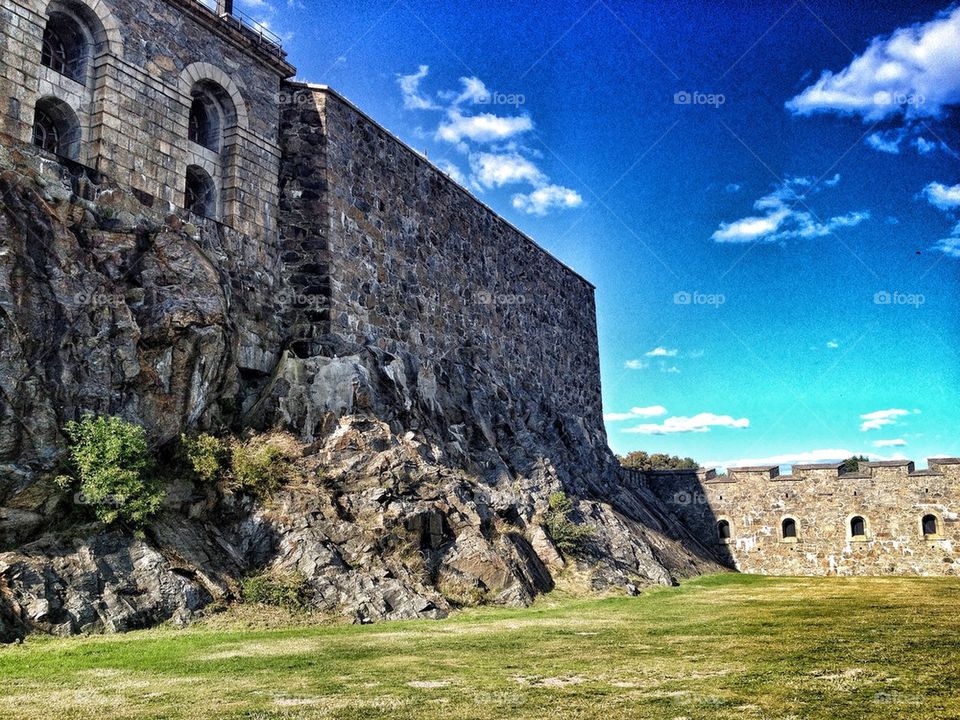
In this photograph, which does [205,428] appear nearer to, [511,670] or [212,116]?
[212,116]

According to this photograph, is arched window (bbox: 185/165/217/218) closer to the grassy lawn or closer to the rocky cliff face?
the rocky cliff face

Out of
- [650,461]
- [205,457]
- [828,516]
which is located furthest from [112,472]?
[650,461]

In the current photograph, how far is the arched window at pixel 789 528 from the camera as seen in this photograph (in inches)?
1425

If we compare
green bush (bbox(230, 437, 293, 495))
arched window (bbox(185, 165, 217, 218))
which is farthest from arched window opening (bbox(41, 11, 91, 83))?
green bush (bbox(230, 437, 293, 495))

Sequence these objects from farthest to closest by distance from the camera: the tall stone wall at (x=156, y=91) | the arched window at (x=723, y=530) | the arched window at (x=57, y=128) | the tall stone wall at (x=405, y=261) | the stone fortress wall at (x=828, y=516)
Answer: the arched window at (x=723, y=530)
the stone fortress wall at (x=828, y=516)
the tall stone wall at (x=405, y=261)
the arched window at (x=57, y=128)
the tall stone wall at (x=156, y=91)

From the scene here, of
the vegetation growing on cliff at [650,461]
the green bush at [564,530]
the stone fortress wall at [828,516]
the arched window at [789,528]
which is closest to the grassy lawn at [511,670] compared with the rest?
the green bush at [564,530]

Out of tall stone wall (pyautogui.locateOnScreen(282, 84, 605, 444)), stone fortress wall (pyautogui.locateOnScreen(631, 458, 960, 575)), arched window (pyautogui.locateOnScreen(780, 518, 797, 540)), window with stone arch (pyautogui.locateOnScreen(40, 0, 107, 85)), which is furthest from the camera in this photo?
arched window (pyautogui.locateOnScreen(780, 518, 797, 540))

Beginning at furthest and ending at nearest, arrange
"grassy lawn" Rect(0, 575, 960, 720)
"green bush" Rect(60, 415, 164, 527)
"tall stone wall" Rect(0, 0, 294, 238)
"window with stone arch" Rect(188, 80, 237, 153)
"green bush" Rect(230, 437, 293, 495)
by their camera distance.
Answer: "window with stone arch" Rect(188, 80, 237, 153) < "tall stone wall" Rect(0, 0, 294, 238) < "green bush" Rect(230, 437, 293, 495) < "green bush" Rect(60, 415, 164, 527) < "grassy lawn" Rect(0, 575, 960, 720)

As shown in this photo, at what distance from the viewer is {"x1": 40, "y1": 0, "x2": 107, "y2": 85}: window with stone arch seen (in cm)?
1700

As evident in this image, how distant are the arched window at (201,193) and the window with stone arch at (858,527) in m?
29.1

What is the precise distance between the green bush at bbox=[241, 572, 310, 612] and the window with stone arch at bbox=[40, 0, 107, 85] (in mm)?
11146

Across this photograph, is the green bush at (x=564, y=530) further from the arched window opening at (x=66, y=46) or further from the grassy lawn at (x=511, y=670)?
the arched window opening at (x=66, y=46)

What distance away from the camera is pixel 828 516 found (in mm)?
35500

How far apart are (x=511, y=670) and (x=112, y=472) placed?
763cm
